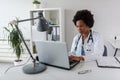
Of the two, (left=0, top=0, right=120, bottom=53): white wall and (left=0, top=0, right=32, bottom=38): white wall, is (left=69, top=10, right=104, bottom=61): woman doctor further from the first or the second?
(left=0, top=0, right=32, bottom=38): white wall

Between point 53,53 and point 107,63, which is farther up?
point 53,53

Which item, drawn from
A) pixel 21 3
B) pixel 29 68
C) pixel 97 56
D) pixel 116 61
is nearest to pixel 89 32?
pixel 97 56

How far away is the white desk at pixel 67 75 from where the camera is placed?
129cm

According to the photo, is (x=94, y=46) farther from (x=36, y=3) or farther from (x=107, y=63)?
(x=36, y=3)

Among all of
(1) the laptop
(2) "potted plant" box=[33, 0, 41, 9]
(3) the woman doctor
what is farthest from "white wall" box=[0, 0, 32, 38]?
(1) the laptop

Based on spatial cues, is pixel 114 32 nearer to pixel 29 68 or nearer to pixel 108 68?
pixel 108 68

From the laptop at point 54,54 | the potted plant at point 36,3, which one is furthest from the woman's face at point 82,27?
the potted plant at point 36,3

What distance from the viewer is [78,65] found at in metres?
1.60

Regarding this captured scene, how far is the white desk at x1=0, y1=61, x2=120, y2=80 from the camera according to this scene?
129 cm

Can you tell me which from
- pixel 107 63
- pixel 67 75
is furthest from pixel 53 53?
pixel 107 63

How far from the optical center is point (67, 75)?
134 centimetres

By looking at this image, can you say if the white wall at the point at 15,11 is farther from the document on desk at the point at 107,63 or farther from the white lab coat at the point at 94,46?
the document on desk at the point at 107,63

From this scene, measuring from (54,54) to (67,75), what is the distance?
0.75 feet

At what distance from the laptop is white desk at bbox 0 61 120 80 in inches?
2.2
